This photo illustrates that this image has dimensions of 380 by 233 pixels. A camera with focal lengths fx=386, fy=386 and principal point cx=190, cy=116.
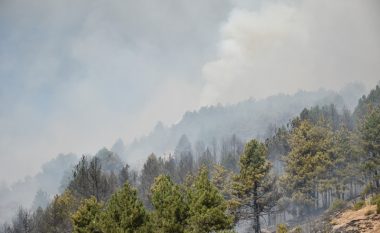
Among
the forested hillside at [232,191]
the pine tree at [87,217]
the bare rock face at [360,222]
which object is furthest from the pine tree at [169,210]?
the bare rock face at [360,222]

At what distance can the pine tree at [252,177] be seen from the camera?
38625 mm

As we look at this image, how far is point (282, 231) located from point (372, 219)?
7732 millimetres

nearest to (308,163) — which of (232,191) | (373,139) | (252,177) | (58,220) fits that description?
(373,139)

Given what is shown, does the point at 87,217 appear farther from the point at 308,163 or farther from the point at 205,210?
the point at 308,163

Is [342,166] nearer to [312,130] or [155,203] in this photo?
[312,130]

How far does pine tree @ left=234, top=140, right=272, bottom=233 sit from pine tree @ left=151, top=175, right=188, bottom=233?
42.2 feet

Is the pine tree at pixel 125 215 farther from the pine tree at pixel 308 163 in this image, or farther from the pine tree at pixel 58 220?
the pine tree at pixel 308 163

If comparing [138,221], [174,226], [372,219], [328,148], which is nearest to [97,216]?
[138,221]

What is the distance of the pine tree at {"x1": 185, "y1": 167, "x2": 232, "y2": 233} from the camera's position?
25.8 metres

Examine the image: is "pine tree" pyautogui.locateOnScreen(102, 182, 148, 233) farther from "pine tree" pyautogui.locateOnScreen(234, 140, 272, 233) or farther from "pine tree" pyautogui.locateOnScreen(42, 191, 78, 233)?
"pine tree" pyautogui.locateOnScreen(42, 191, 78, 233)

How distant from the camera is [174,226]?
85.9 ft

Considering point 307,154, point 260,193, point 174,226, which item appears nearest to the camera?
point 174,226

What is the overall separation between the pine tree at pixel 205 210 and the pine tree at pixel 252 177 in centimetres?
1218

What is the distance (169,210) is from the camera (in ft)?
86.6
